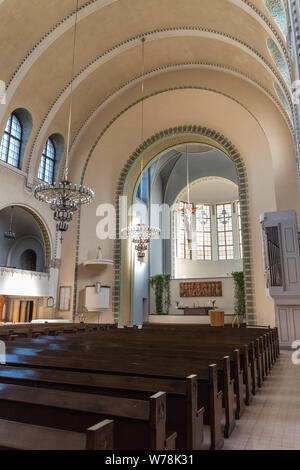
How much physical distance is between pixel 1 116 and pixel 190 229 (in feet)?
41.4

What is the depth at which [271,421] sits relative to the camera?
3297 mm

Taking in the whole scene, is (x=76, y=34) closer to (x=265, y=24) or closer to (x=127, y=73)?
(x=127, y=73)

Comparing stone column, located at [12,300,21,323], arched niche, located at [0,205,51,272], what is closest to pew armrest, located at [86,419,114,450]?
stone column, located at [12,300,21,323]

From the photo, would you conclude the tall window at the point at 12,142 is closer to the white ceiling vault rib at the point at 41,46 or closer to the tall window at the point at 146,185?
the white ceiling vault rib at the point at 41,46

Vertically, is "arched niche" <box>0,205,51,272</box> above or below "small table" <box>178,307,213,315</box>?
above

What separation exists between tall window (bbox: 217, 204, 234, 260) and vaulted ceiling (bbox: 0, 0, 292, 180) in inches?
406

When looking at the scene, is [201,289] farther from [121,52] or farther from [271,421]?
[271,421]

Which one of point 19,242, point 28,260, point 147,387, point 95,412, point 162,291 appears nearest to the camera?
point 95,412

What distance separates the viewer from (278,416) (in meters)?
3.45

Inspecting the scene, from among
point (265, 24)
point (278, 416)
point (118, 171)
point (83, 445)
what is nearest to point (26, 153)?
point (118, 171)

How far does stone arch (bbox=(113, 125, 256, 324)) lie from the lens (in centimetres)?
1119

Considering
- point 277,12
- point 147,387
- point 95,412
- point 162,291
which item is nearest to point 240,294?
point 162,291

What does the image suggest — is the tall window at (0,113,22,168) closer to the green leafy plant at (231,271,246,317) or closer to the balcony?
the balcony

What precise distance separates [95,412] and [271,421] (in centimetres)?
239
